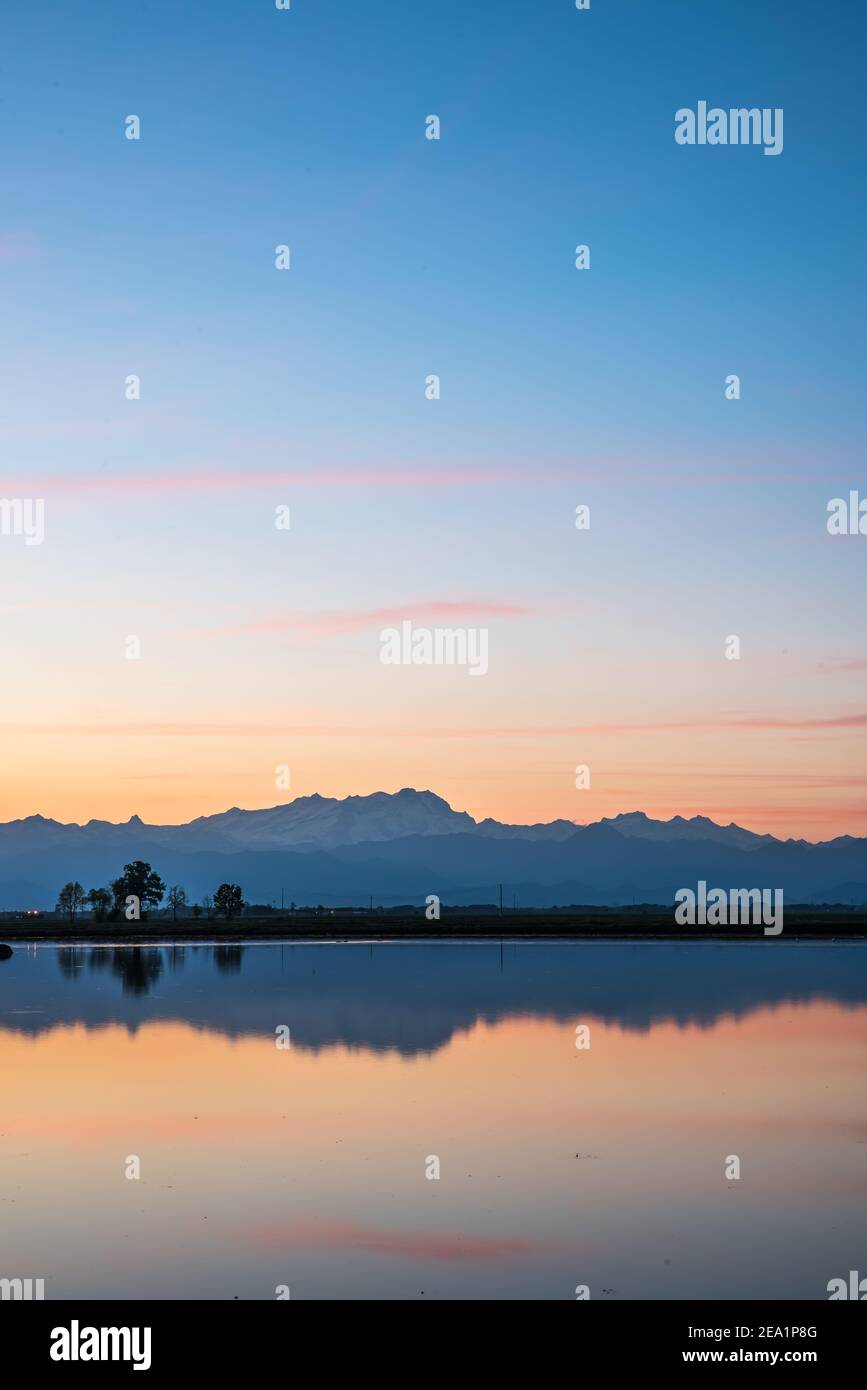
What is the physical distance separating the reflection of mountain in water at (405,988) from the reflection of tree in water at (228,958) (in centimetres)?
11

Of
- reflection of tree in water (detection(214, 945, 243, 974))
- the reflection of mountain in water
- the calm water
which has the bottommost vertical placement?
reflection of tree in water (detection(214, 945, 243, 974))

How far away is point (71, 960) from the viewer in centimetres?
12088

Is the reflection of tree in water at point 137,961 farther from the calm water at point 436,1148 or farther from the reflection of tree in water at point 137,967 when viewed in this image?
the calm water at point 436,1148

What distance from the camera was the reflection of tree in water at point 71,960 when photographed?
327 feet

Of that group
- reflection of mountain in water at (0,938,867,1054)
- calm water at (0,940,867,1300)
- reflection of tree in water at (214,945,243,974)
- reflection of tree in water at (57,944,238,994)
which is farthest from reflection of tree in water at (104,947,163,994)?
calm water at (0,940,867,1300)

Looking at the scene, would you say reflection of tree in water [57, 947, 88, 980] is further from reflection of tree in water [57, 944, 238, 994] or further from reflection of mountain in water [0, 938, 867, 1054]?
reflection of mountain in water [0, 938, 867, 1054]

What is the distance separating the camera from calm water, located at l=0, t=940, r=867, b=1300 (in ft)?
70.7

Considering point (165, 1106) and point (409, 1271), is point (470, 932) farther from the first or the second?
point (409, 1271)

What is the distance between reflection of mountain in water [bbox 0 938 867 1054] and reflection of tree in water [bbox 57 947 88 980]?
18 cm

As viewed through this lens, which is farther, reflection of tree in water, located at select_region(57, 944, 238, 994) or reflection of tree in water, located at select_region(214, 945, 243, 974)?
reflection of tree in water, located at select_region(214, 945, 243, 974)

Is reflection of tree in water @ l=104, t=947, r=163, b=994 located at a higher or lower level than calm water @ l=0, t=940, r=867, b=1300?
lower

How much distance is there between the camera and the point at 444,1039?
50.6 meters

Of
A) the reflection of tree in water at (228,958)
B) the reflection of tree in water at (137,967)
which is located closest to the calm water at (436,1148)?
the reflection of tree in water at (137,967)
